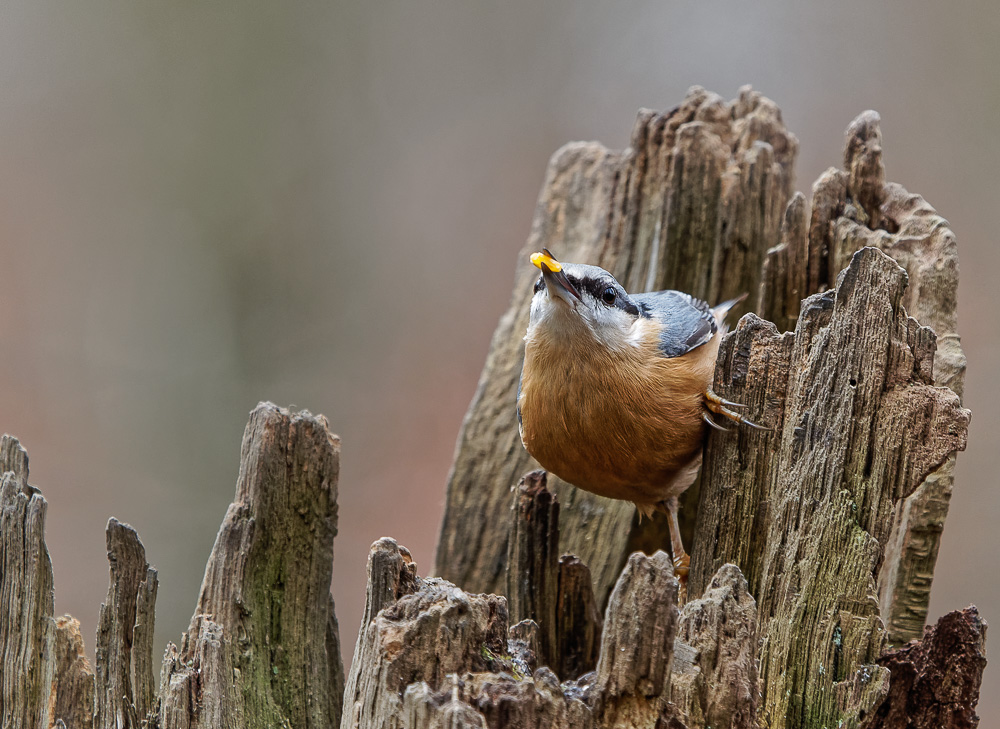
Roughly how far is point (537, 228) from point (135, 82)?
3964 millimetres

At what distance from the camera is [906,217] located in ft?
11.0

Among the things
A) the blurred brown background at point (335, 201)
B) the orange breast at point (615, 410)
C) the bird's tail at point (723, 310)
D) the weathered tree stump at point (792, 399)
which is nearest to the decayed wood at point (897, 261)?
the weathered tree stump at point (792, 399)

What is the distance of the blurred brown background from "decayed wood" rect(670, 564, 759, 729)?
12.8 feet

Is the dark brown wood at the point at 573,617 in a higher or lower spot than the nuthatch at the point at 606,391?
lower

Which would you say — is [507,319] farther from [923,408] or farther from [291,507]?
[923,408]

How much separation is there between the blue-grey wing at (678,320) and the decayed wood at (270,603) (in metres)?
1.16

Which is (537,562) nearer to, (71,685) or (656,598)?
(656,598)

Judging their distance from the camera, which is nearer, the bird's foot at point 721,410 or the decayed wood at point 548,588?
the bird's foot at point 721,410

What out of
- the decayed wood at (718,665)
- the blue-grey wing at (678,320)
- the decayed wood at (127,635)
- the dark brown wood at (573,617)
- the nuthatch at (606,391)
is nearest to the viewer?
the decayed wood at (718,665)

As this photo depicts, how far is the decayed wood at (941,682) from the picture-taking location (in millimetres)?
2154

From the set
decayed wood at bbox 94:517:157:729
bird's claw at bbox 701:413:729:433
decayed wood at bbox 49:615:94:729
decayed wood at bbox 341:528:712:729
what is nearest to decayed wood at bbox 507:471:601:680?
bird's claw at bbox 701:413:729:433

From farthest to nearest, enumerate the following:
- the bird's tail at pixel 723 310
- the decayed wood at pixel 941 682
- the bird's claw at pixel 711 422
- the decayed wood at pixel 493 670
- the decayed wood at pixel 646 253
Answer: the decayed wood at pixel 646 253 → the bird's tail at pixel 723 310 → the bird's claw at pixel 711 422 → the decayed wood at pixel 941 682 → the decayed wood at pixel 493 670

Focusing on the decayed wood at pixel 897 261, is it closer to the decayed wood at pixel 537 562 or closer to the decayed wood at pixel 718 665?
the decayed wood at pixel 718 665

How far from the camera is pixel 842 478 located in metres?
2.25
